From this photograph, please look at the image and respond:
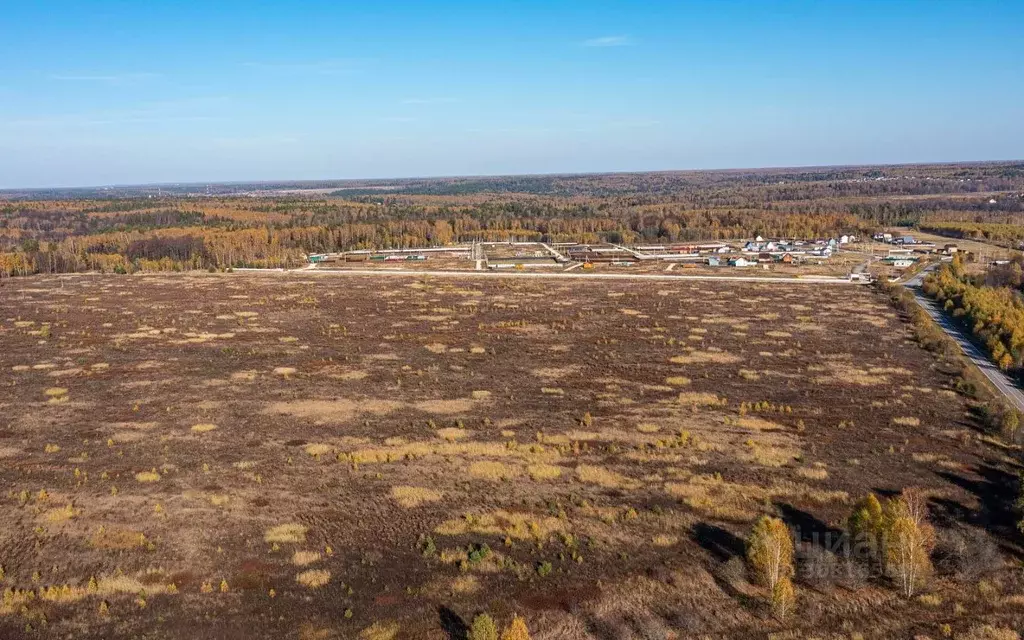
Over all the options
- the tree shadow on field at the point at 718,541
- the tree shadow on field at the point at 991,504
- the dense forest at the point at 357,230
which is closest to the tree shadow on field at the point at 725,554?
the tree shadow on field at the point at 718,541

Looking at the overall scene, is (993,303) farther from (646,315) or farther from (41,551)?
(41,551)

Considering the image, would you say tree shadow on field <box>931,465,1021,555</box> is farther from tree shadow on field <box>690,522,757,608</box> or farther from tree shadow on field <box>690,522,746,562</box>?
tree shadow on field <box>690,522,757,608</box>

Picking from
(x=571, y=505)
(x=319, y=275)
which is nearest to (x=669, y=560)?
(x=571, y=505)

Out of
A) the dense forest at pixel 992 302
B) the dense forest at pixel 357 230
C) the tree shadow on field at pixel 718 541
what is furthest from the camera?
the dense forest at pixel 357 230

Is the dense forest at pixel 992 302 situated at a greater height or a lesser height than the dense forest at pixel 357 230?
lesser

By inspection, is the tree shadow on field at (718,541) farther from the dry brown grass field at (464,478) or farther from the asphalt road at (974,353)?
the asphalt road at (974,353)

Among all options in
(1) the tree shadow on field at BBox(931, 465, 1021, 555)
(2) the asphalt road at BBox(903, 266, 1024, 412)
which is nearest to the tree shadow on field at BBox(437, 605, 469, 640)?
(1) the tree shadow on field at BBox(931, 465, 1021, 555)
